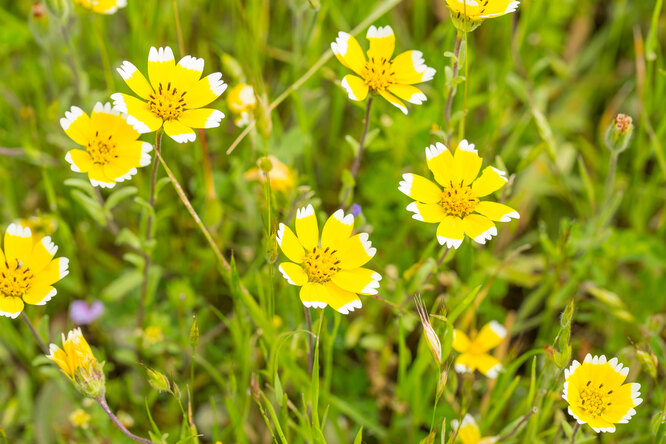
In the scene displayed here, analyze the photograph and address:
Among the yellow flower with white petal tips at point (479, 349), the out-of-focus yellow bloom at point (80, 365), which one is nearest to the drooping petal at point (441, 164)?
the yellow flower with white petal tips at point (479, 349)

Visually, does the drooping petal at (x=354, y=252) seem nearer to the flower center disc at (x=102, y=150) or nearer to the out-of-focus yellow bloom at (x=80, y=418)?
the flower center disc at (x=102, y=150)

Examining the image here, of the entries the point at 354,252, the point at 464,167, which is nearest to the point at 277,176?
the point at 354,252

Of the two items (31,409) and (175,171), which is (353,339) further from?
(31,409)

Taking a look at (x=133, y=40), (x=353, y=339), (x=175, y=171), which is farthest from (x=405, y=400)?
(x=133, y=40)

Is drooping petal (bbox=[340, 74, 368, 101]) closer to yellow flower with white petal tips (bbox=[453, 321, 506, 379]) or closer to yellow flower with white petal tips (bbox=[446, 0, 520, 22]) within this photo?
yellow flower with white petal tips (bbox=[446, 0, 520, 22])

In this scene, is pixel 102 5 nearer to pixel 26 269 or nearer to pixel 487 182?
pixel 26 269

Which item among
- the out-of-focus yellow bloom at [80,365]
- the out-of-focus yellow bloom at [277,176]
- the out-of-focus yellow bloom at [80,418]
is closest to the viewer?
the out-of-focus yellow bloom at [80,365]

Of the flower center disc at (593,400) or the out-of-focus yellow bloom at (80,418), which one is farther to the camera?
the out-of-focus yellow bloom at (80,418)
